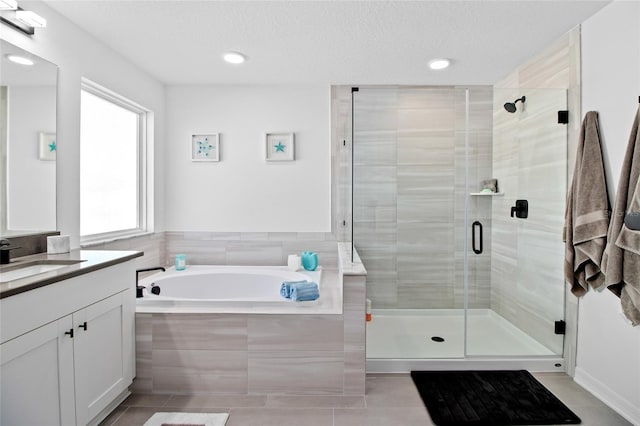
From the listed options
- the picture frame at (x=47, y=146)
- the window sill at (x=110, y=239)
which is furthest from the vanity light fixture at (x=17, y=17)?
the window sill at (x=110, y=239)

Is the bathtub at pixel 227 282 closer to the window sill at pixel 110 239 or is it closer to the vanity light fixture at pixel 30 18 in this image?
the window sill at pixel 110 239

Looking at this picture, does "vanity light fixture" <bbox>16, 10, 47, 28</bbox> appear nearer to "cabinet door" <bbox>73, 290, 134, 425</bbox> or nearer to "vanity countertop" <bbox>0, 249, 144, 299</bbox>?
"vanity countertop" <bbox>0, 249, 144, 299</bbox>

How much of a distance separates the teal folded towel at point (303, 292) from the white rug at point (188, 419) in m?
0.78

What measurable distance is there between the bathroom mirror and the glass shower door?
9.46ft

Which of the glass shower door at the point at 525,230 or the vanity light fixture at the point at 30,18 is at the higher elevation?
the vanity light fixture at the point at 30,18

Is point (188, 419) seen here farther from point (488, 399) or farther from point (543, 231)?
point (543, 231)

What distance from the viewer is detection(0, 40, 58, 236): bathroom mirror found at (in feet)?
5.82

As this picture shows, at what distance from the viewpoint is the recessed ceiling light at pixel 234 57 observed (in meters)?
2.66

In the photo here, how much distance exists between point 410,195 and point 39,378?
9.04 ft

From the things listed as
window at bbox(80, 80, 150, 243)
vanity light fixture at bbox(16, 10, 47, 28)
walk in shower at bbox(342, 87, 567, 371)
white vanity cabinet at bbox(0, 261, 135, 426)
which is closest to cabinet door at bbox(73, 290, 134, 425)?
white vanity cabinet at bbox(0, 261, 135, 426)

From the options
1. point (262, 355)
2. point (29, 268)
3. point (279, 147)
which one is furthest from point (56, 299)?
point (279, 147)

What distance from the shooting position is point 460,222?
2826mm

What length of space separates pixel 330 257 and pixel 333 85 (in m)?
1.68

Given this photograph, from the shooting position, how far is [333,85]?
3352mm
